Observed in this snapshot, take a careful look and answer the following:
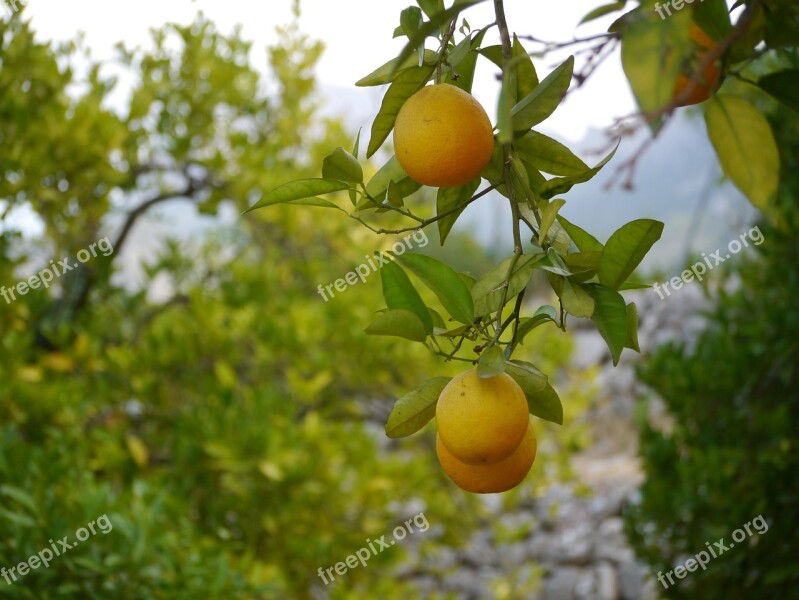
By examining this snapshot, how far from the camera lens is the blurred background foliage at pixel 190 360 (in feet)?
4.10

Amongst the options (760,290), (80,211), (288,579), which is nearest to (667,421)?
(760,290)

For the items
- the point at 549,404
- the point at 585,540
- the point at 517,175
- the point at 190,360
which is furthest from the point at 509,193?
the point at 585,540

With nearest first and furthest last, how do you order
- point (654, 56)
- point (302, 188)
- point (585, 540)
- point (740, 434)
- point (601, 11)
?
point (654, 56) → point (601, 11) → point (302, 188) → point (740, 434) → point (585, 540)

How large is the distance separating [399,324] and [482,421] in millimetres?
81

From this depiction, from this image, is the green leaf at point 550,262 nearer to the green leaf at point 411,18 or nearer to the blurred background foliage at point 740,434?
the green leaf at point 411,18

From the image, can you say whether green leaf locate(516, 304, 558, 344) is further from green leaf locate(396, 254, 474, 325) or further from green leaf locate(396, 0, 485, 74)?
green leaf locate(396, 0, 485, 74)

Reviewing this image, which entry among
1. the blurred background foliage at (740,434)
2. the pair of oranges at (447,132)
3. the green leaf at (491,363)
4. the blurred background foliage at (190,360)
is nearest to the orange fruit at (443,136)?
the pair of oranges at (447,132)

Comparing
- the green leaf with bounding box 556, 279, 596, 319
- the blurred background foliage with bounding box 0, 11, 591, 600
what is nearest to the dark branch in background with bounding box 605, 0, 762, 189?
the green leaf with bounding box 556, 279, 596, 319

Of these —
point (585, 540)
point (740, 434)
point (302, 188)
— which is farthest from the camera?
point (585, 540)

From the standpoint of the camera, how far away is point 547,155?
513 millimetres

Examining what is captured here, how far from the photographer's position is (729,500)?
150 cm

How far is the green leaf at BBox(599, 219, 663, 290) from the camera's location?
0.44 meters

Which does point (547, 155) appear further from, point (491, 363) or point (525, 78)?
point (491, 363)

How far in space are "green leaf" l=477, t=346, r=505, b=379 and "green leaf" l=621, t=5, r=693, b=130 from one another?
166mm
